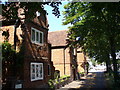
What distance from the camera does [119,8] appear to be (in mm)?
6719

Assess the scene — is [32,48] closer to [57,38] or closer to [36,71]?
[36,71]

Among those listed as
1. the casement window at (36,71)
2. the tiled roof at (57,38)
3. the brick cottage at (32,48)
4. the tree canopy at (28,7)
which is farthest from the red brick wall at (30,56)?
the tiled roof at (57,38)

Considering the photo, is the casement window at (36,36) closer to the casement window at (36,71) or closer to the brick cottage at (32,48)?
the brick cottage at (32,48)

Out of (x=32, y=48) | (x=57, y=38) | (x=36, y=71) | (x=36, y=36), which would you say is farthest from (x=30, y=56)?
(x=57, y=38)

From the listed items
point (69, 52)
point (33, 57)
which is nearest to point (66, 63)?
point (69, 52)

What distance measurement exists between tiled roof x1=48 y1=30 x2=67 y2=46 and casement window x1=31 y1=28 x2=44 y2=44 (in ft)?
29.7

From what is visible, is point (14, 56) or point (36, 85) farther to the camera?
point (36, 85)

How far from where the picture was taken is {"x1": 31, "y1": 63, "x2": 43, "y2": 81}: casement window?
49.7 ft

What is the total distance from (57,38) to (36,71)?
1296cm

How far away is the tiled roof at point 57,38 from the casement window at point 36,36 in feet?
29.7

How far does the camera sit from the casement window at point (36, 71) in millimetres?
15152

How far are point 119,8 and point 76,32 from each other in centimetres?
874

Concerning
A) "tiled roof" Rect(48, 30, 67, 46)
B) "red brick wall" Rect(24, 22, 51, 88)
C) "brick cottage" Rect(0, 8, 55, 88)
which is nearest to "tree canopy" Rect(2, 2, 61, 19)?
"brick cottage" Rect(0, 8, 55, 88)

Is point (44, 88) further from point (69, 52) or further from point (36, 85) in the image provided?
point (69, 52)
